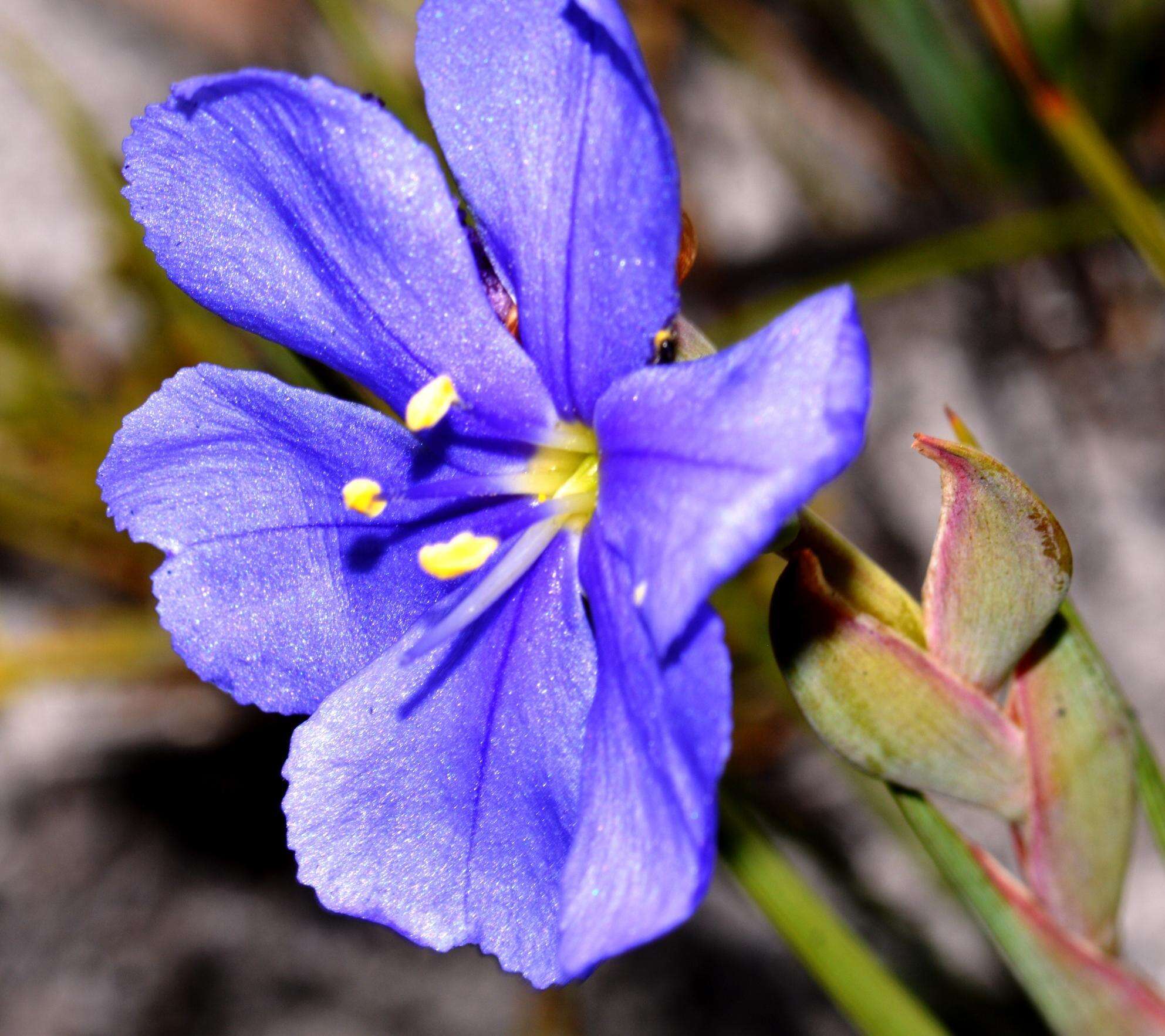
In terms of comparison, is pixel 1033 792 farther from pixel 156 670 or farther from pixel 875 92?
pixel 875 92

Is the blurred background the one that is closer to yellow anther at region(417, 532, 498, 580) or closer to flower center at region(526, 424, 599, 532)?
flower center at region(526, 424, 599, 532)

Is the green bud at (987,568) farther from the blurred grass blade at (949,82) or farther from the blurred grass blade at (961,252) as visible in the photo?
the blurred grass blade at (949,82)

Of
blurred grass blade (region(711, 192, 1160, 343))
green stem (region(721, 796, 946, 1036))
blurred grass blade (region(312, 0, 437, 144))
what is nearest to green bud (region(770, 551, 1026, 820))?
green stem (region(721, 796, 946, 1036))

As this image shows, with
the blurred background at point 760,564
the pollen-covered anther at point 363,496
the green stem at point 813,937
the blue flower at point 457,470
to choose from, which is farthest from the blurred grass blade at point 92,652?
the green stem at point 813,937

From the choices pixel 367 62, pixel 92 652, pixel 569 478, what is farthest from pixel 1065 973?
pixel 92 652

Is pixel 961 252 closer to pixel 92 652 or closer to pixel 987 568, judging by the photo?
pixel 987 568
